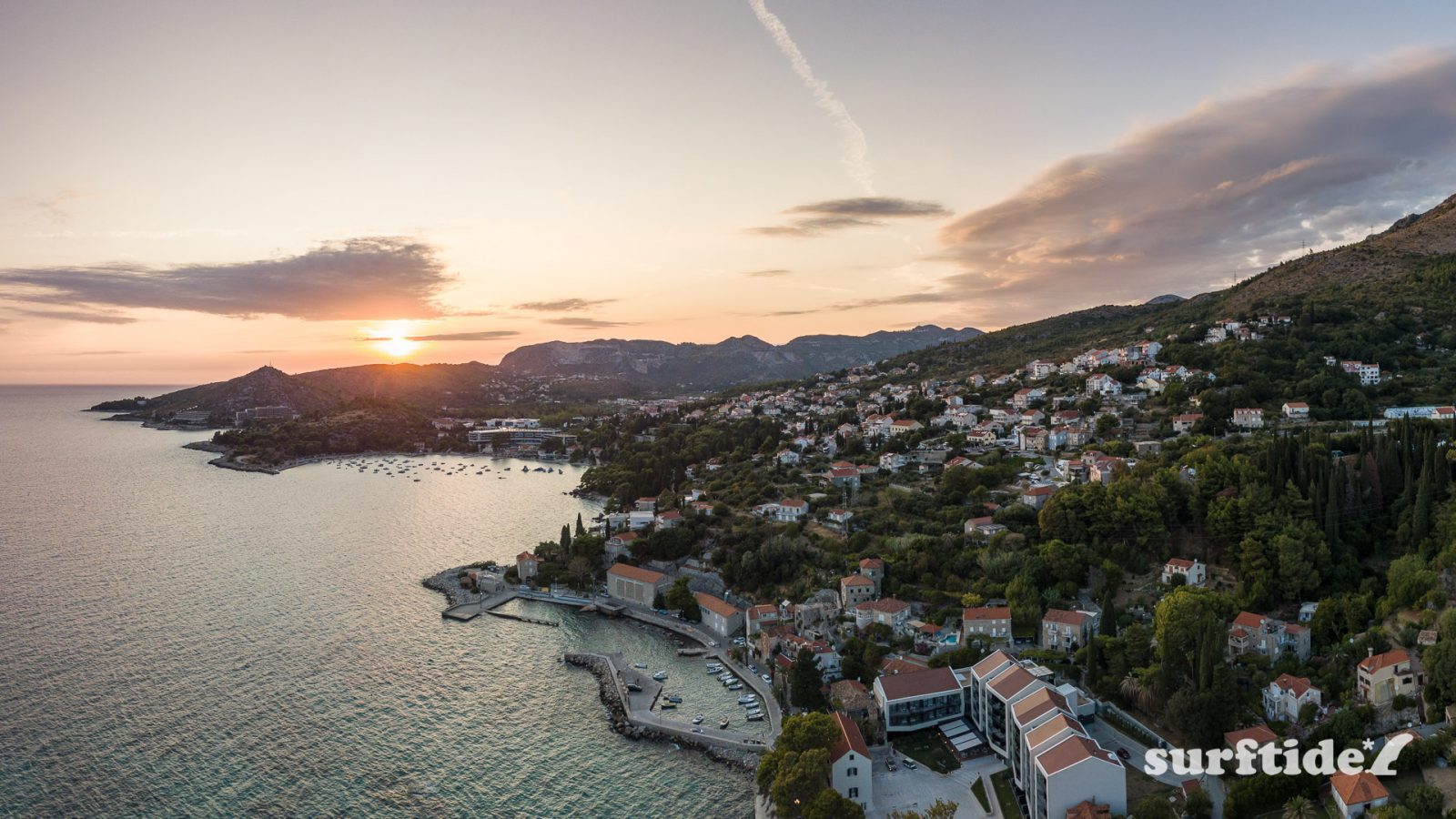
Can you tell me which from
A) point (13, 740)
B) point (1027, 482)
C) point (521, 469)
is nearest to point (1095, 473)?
point (1027, 482)

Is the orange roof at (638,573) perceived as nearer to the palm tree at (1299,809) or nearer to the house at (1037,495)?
the house at (1037,495)

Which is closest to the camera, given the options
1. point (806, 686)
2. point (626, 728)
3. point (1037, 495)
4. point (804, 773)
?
point (804, 773)

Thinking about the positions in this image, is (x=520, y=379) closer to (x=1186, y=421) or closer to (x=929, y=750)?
(x=1186, y=421)

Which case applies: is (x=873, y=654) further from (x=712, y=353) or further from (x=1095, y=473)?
(x=712, y=353)

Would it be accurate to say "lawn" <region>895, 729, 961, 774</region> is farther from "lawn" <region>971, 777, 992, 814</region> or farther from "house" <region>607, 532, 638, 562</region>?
"house" <region>607, 532, 638, 562</region>

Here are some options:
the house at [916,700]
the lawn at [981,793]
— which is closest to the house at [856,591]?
the house at [916,700]

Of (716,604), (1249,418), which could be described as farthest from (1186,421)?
(716,604)
